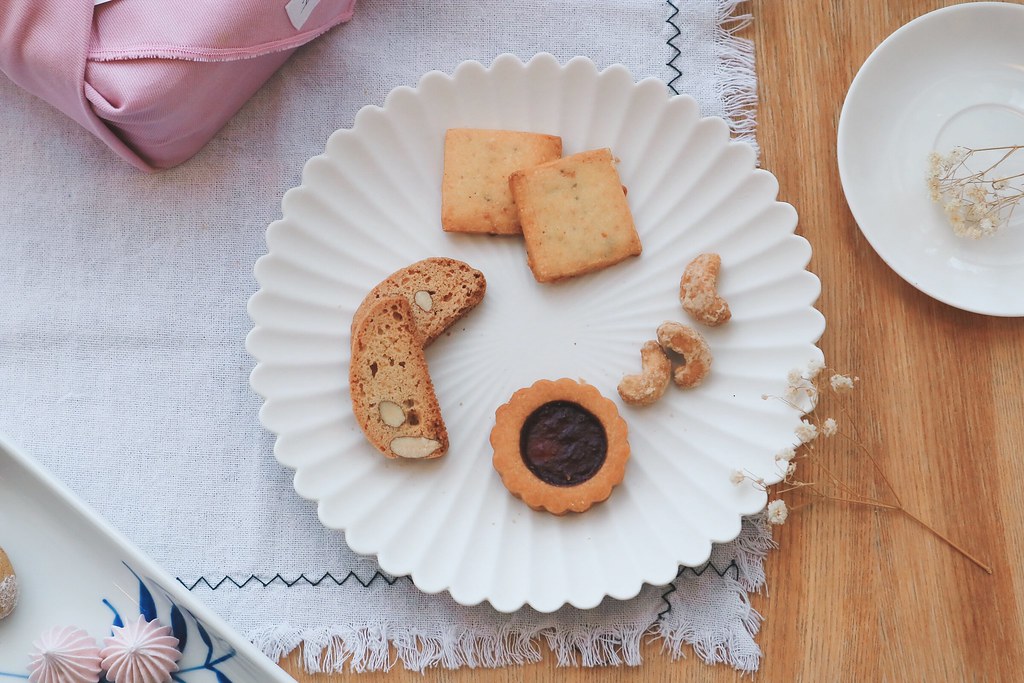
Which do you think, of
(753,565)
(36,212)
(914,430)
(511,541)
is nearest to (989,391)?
(914,430)

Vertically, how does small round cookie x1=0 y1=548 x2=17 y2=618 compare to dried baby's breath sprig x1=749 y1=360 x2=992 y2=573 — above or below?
above


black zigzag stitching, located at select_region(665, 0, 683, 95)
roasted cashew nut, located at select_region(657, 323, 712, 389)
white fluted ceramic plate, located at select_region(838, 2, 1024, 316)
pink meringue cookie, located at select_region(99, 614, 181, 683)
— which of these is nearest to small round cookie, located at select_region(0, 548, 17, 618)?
pink meringue cookie, located at select_region(99, 614, 181, 683)

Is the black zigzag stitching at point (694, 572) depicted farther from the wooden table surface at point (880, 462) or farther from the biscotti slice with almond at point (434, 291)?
the biscotti slice with almond at point (434, 291)

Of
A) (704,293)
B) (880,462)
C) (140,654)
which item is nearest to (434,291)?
(704,293)

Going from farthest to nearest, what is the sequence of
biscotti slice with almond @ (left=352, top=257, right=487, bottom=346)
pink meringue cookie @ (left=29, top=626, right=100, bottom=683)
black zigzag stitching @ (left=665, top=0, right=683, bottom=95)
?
black zigzag stitching @ (left=665, top=0, right=683, bottom=95) → biscotti slice with almond @ (left=352, top=257, right=487, bottom=346) → pink meringue cookie @ (left=29, top=626, right=100, bottom=683)

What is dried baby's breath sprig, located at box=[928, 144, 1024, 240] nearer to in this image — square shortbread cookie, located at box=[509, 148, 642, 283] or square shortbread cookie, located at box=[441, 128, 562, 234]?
square shortbread cookie, located at box=[509, 148, 642, 283]

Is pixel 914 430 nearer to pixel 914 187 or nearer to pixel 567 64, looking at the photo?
pixel 914 187

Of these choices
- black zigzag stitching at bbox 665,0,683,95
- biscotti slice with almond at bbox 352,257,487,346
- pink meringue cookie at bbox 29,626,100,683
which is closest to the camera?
pink meringue cookie at bbox 29,626,100,683

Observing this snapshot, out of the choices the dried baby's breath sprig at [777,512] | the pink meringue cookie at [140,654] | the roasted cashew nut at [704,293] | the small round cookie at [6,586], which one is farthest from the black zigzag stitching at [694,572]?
the small round cookie at [6,586]
